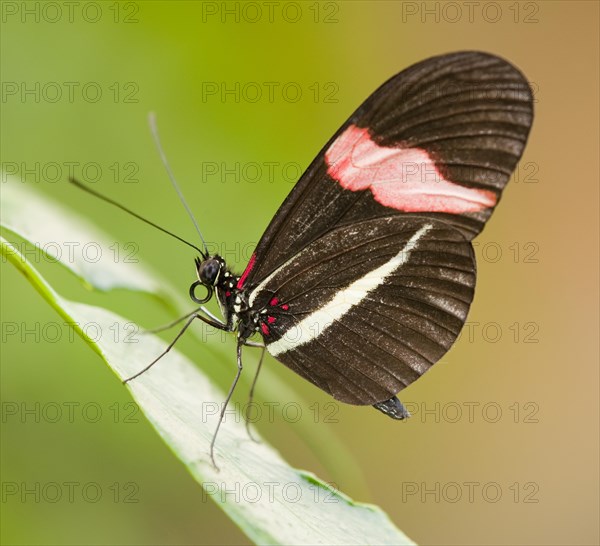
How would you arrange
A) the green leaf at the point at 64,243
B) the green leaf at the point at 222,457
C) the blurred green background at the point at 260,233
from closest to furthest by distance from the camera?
the green leaf at the point at 222,457 < the green leaf at the point at 64,243 < the blurred green background at the point at 260,233

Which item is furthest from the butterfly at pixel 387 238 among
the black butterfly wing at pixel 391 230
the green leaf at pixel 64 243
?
the green leaf at pixel 64 243

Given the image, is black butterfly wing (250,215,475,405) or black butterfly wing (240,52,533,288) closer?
black butterfly wing (240,52,533,288)

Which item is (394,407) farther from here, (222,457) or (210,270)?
(222,457)

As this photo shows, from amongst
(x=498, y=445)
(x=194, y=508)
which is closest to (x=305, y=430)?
(x=194, y=508)

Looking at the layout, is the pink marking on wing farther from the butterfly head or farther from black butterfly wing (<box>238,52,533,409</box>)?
the butterfly head

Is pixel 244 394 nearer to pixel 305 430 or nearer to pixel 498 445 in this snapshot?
pixel 305 430

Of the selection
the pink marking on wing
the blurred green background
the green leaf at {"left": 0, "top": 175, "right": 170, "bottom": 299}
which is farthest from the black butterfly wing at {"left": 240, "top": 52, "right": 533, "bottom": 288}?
the blurred green background

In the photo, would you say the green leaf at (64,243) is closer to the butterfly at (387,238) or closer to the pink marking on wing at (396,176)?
the butterfly at (387,238)

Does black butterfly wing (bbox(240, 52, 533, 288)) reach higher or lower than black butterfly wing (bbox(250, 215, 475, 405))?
higher
